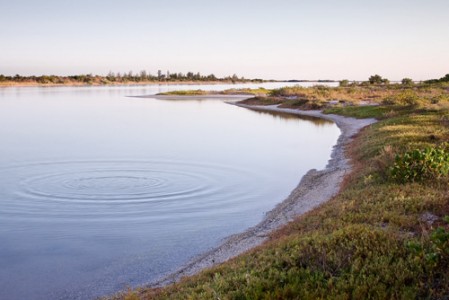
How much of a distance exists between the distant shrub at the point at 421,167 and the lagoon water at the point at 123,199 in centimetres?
497

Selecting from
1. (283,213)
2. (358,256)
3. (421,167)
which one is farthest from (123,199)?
(358,256)

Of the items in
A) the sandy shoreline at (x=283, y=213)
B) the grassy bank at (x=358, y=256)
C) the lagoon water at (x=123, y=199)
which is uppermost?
the grassy bank at (x=358, y=256)

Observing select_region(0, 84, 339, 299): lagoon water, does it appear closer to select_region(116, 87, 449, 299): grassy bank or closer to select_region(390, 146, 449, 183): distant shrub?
select_region(116, 87, 449, 299): grassy bank

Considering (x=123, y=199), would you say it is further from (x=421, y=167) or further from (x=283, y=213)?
(x=421, y=167)

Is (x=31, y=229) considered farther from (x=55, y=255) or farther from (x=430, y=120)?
(x=430, y=120)

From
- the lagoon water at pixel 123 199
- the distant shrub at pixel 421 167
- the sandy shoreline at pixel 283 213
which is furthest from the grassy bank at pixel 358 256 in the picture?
the lagoon water at pixel 123 199

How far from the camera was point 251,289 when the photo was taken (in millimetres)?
7348

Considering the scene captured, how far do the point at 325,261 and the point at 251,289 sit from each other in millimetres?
1449

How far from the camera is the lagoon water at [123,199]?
40.1 feet

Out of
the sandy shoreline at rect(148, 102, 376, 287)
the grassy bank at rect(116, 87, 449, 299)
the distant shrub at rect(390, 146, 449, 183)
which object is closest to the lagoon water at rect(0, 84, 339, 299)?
the sandy shoreline at rect(148, 102, 376, 287)

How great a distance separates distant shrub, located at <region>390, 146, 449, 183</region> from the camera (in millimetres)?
14352

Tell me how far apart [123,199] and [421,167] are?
10.8 meters

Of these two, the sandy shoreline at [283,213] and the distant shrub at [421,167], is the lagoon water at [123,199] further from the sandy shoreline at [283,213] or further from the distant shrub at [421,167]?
the distant shrub at [421,167]

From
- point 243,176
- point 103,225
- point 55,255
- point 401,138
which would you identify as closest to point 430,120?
point 401,138
